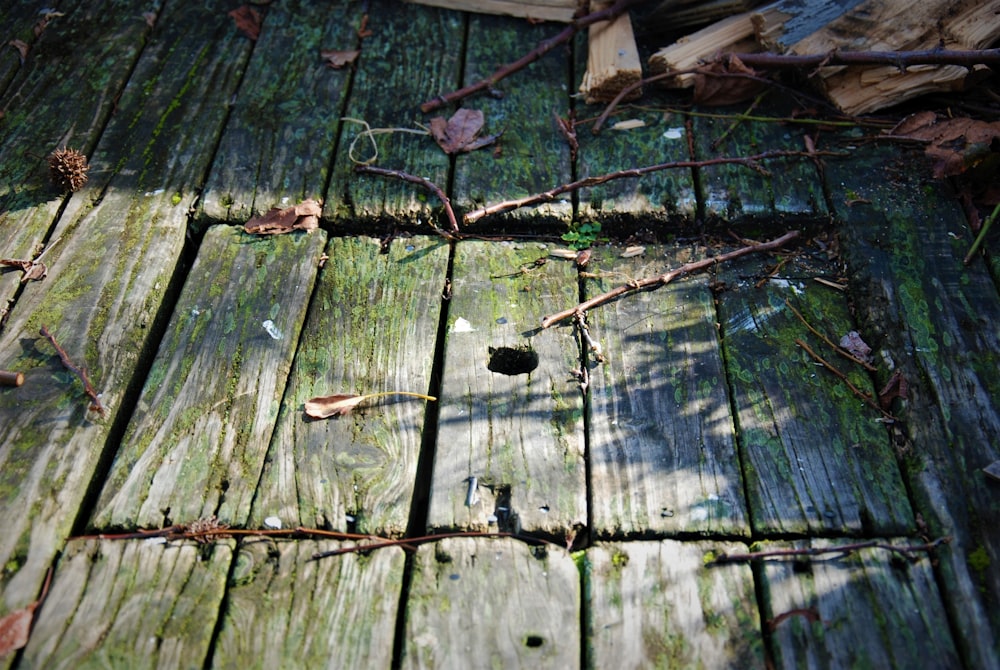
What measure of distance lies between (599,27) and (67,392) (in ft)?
7.84

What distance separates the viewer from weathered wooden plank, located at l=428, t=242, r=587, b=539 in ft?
7.07

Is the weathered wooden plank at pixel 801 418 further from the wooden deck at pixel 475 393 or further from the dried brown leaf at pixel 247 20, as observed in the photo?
the dried brown leaf at pixel 247 20

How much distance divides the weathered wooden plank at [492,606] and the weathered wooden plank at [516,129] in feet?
3.92

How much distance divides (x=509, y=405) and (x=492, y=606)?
1.88 ft

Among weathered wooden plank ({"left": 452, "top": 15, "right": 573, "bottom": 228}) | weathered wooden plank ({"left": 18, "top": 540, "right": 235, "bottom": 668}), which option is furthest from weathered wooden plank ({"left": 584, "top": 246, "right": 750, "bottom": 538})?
weathered wooden plank ({"left": 18, "top": 540, "right": 235, "bottom": 668})

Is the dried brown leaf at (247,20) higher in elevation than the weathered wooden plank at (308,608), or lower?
higher

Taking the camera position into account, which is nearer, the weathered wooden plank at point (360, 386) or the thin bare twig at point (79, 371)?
the weathered wooden plank at point (360, 386)

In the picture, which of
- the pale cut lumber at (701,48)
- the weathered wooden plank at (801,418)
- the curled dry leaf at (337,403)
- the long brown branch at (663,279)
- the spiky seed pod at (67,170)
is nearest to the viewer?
the weathered wooden plank at (801,418)

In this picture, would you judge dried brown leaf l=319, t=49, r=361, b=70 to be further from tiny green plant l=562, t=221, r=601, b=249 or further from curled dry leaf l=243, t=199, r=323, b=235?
tiny green plant l=562, t=221, r=601, b=249

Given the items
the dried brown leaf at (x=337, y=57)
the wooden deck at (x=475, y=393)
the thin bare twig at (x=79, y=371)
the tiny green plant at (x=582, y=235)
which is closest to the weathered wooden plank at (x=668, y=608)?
the wooden deck at (x=475, y=393)

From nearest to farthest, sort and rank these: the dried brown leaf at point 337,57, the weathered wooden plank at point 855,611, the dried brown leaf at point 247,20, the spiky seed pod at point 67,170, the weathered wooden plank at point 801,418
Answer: the weathered wooden plank at point 855,611 → the weathered wooden plank at point 801,418 → the spiky seed pod at point 67,170 → the dried brown leaf at point 337,57 → the dried brown leaf at point 247,20

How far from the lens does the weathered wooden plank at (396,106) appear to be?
2.94 metres

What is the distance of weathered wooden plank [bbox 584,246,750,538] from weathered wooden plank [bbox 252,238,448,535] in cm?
49

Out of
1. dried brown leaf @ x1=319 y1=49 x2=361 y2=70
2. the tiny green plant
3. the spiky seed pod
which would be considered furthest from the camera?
dried brown leaf @ x1=319 y1=49 x2=361 y2=70
